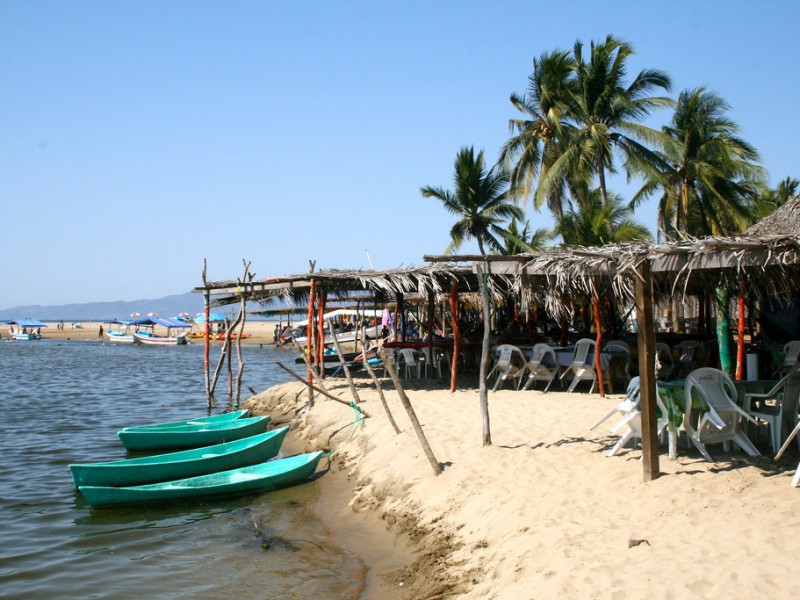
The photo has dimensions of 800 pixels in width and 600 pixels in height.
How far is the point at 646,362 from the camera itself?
6480 millimetres

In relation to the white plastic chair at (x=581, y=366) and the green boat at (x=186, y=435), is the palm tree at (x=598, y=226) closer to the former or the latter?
the white plastic chair at (x=581, y=366)

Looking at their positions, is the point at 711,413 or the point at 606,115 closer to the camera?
the point at 711,413

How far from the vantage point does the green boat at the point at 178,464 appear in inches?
364

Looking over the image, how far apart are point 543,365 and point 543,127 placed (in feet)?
46.3

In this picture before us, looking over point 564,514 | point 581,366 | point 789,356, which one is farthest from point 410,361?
point 564,514

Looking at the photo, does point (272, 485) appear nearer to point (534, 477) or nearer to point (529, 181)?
point (534, 477)

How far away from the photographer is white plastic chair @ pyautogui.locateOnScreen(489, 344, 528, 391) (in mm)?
12836

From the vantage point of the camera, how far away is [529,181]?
24.7m

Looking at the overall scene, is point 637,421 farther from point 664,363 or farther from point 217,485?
point 664,363

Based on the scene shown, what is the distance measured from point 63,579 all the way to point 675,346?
38.1 feet

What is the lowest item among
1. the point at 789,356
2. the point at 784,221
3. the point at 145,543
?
the point at 145,543

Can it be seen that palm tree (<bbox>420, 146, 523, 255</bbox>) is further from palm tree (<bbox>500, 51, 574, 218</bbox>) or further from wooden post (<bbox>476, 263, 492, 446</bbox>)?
wooden post (<bbox>476, 263, 492, 446</bbox>)

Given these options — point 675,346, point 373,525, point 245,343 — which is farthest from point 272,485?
point 245,343

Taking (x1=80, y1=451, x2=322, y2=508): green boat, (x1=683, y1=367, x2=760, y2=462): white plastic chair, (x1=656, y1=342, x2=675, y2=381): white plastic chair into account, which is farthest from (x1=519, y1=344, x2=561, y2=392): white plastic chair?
(x1=683, y1=367, x2=760, y2=462): white plastic chair
